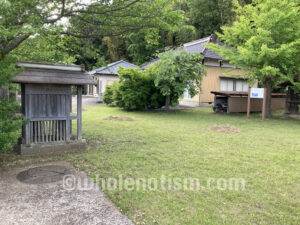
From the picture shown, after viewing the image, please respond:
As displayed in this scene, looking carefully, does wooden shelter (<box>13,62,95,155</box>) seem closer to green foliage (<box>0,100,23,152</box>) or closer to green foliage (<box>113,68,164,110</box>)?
green foliage (<box>0,100,23,152</box>)

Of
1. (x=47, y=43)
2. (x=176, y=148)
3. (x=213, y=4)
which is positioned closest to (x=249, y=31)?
(x=176, y=148)

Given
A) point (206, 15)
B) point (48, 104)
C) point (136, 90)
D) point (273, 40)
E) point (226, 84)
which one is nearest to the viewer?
point (48, 104)

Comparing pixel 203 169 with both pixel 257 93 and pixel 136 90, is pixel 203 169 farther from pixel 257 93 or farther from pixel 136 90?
pixel 136 90

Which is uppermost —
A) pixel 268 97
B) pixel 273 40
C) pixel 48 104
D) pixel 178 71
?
pixel 273 40

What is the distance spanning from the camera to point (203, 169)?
14.3 ft

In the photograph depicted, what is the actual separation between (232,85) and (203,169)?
17.0 metres

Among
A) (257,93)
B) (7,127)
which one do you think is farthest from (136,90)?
(7,127)

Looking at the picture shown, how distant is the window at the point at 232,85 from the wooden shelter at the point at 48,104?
15.8 m

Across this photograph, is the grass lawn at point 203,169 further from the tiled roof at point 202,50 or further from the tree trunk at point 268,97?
the tiled roof at point 202,50

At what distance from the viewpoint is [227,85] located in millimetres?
19516

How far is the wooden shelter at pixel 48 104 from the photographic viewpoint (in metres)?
5.00

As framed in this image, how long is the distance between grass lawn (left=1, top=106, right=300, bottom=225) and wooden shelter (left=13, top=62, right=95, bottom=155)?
0.71 meters

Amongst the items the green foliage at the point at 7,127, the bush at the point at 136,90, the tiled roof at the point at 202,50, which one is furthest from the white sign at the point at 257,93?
the green foliage at the point at 7,127

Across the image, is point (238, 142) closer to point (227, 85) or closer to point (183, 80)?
point (183, 80)
